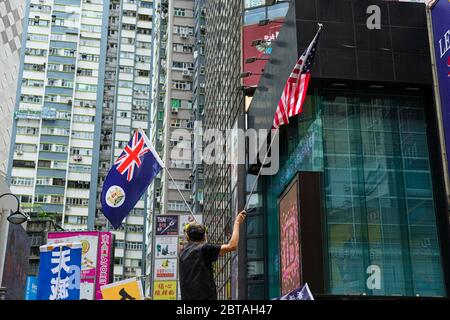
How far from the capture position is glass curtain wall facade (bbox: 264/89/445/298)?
70.2ft

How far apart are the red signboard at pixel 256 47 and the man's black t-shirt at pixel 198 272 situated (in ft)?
90.4

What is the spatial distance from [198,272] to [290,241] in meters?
17.6

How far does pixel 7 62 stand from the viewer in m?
24.2

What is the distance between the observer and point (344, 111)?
23.3 metres

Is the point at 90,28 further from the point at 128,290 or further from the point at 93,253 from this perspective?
the point at 128,290

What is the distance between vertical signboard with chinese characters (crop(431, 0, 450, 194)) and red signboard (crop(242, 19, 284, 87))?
11469mm

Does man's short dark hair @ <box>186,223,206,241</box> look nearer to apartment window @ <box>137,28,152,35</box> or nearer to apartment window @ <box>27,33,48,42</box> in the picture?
apartment window @ <box>27,33,48,42</box>

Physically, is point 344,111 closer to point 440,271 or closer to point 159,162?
point 440,271

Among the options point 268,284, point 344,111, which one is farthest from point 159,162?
point 268,284

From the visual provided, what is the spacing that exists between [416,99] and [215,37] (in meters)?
30.5

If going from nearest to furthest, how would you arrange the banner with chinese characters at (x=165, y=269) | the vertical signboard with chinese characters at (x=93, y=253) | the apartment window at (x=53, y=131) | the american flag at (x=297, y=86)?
the american flag at (x=297, y=86) < the banner with chinese characters at (x=165, y=269) < the vertical signboard with chinese characters at (x=93, y=253) < the apartment window at (x=53, y=131)

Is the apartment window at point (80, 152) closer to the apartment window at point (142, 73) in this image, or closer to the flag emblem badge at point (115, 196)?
the apartment window at point (142, 73)

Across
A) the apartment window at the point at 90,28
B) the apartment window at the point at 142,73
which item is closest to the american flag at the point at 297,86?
the apartment window at the point at 142,73

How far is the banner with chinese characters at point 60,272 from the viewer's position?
666 inches
